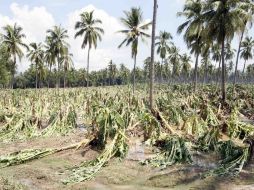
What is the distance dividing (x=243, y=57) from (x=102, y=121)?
49931 millimetres

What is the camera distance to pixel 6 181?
30.9ft

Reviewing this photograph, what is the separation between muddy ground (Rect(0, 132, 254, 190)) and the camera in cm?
993

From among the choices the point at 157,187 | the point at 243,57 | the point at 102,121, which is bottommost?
the point at 157,187

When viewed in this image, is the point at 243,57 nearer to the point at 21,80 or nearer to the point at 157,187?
the point at 157,187

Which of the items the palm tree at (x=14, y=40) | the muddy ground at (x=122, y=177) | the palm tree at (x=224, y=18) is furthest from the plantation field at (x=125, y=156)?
the palm tree at (x=14, y=40)

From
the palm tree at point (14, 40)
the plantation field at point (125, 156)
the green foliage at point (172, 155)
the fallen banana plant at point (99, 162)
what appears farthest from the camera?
the palm tree at point (14, 40)

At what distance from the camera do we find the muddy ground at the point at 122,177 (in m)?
9.93

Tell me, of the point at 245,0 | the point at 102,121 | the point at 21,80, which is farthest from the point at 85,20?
the point at 21,80

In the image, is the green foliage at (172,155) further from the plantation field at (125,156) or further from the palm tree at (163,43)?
the palm tree at (163,43)

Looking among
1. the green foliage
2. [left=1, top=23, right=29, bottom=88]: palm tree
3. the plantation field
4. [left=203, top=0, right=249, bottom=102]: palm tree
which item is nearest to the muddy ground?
the plantation field

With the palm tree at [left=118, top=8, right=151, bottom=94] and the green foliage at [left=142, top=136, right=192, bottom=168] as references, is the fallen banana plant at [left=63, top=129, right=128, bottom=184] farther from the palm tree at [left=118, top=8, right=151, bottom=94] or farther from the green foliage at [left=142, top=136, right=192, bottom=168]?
the palm tree at [left=118, top=8, right=151, bottom=94]

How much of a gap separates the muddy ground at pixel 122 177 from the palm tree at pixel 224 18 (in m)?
16.0

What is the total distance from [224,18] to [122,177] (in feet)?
62.3

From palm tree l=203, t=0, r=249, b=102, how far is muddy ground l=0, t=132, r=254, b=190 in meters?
16.0
